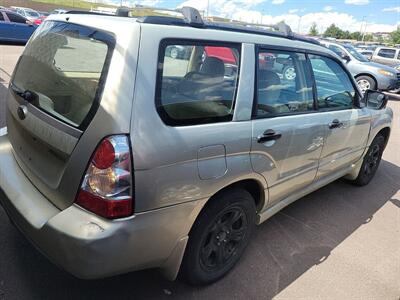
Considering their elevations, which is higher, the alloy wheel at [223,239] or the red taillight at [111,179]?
the red taillight at [111,179]

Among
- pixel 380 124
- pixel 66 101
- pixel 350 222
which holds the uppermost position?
pixel 66 101

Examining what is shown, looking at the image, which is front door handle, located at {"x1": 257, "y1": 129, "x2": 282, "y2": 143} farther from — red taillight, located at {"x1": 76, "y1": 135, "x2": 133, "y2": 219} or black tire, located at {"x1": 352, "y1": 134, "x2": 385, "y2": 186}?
black tire, located at {"x1": 352, "y1": 134, "x2": 385, "y2": 186}

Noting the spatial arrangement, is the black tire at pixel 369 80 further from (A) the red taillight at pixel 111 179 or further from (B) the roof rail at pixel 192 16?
(A) the red taillight at pixel 111 179

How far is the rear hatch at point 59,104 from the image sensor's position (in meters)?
1.99

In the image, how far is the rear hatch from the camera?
1.99m

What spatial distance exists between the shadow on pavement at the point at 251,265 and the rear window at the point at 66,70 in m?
1.14

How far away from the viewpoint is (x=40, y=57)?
2539 millimetres

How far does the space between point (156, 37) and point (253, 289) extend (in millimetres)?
1849

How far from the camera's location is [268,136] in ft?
8.68

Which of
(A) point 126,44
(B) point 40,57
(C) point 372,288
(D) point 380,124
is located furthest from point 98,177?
(D) point 380,124

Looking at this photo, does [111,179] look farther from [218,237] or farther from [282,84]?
[282,84]

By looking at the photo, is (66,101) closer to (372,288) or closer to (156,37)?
(156,37)

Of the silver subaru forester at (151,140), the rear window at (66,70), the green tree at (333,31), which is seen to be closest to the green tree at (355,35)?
the green tree at (333,31)

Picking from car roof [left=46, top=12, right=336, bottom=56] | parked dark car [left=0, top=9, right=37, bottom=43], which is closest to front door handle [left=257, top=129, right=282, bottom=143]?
car roof [left=46, top=12, right=336, bottom=56]
